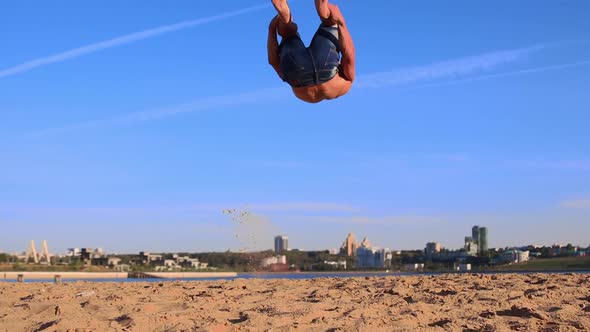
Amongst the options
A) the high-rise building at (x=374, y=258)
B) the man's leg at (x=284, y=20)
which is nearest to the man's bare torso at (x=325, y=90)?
the man's leg at (x=284, y=20)

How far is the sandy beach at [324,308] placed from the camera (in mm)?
10180

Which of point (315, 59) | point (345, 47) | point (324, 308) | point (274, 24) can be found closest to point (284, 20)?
point (274, 24)

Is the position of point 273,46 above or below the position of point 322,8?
below

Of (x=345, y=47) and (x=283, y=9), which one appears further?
(x=345, y=47)

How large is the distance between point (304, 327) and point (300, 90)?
3.86 meters

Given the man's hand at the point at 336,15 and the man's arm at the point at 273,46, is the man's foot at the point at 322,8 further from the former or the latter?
the man's arm at the point at 273,46

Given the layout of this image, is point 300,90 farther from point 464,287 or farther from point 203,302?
point 464,287

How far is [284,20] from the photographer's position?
8.38m

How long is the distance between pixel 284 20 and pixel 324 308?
5.62 m

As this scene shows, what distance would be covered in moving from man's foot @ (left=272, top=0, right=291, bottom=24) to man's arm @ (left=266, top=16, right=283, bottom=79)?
0.30m

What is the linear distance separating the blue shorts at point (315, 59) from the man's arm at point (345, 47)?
0.08 metres

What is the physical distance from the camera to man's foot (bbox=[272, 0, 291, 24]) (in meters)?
7.96

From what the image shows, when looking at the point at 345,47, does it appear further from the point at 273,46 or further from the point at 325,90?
the point at 273,46

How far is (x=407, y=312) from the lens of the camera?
11.0 metres
